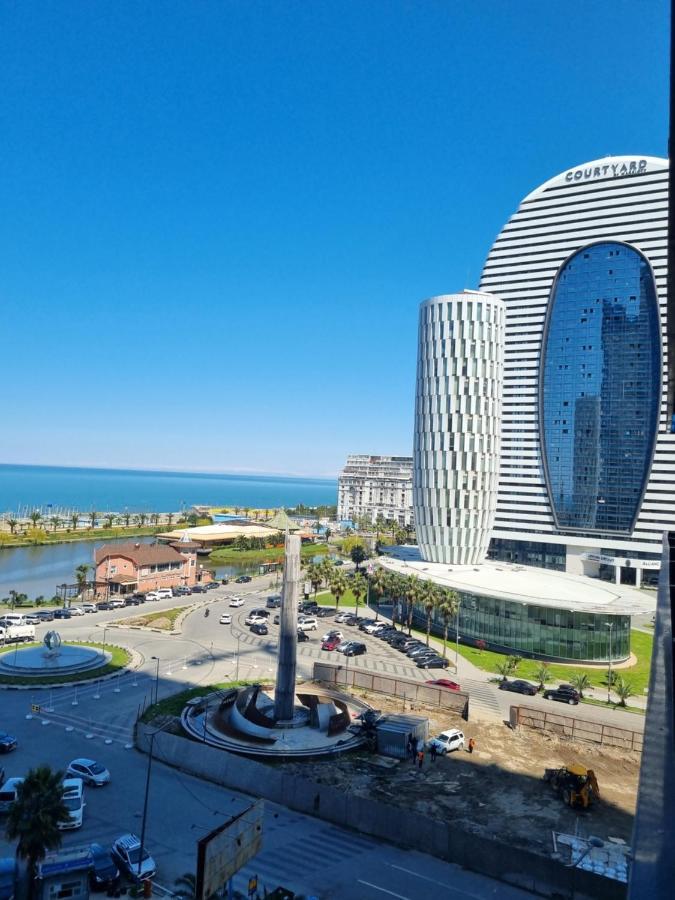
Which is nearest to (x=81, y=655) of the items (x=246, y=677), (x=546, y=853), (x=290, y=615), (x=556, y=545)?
(x=246, y=677)

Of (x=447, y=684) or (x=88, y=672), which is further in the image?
(x=447, y=684)

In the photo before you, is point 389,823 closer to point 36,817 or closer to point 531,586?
point 36,817

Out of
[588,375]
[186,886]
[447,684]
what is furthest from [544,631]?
[588,375]

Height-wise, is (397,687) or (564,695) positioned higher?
(397,687)

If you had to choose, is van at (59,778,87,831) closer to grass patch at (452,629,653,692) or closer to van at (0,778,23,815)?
van at (0,778,23,815)

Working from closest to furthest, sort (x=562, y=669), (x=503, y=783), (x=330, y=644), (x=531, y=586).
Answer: (x=503, y=783) → (x=562, y=669) → (x=330, y=644) → (x=531, y=586)

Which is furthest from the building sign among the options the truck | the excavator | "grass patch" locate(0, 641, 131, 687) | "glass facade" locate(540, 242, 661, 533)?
the truck
